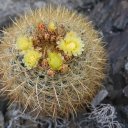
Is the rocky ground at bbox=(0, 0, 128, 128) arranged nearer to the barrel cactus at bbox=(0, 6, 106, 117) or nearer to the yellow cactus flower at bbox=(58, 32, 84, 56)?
the barrel cactus at bbox=(0, 6, 106, 117)

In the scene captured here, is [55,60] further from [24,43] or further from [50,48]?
[24,43]

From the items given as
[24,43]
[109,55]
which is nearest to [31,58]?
[24,43]

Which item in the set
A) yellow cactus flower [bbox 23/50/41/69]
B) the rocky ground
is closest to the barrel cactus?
yellow cactus flower [bbox 23/50/41/69]

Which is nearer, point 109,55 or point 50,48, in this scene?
point 50,48

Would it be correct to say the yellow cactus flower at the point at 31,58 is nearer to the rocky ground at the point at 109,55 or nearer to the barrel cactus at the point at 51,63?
the barrel cactus at the point at 51,63

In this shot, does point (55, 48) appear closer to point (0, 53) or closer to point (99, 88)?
point (0, 53)

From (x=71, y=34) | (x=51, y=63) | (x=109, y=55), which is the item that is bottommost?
(x=51, y=63)

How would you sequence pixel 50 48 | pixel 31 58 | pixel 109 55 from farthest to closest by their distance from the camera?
1. pixel 109 55
2. pixel 50 48
3. pixel 31 58

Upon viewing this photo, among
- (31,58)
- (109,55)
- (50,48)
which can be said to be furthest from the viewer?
(109,55)
